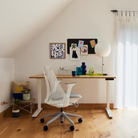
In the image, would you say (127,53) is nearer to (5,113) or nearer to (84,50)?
(84,50)

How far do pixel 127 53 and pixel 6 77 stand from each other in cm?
256

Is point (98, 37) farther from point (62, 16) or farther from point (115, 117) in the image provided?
point (115, 117)

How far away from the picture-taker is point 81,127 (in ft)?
9.73

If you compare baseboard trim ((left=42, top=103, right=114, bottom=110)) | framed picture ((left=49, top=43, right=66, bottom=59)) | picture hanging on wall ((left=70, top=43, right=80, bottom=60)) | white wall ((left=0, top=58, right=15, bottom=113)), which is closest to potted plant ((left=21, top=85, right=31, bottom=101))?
white wall ((left=0, top=58, right=15, bottom=113))

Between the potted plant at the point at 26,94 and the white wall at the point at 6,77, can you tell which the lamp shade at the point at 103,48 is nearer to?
the potted plant at the point at 26,94

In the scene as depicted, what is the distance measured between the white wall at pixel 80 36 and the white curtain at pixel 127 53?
15 cm

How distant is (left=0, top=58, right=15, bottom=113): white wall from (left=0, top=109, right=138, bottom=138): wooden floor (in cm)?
43

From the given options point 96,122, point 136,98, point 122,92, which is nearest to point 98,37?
point 122,92

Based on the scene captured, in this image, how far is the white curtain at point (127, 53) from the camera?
4.03 metres

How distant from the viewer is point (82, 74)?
3.76 metres

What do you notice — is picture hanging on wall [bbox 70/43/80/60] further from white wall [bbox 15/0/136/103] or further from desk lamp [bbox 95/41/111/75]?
desk lamp [bbox 95/41/111/75]

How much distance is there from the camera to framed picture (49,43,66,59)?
4.14m

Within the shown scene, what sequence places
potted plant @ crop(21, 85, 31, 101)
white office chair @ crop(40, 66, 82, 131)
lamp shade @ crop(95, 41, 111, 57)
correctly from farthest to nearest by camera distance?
potted plant @ crop(21, 85, 31, 101)
lamp shade @ crop(95, 41, 111, 57)
white office chair @ crop(40, 66, 82, 131)

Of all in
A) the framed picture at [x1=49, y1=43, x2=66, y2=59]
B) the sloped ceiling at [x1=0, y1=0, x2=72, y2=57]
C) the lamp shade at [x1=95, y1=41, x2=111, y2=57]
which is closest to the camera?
the sloped ceiling at [x1=0, y1=0, x2=72, y2=57]
